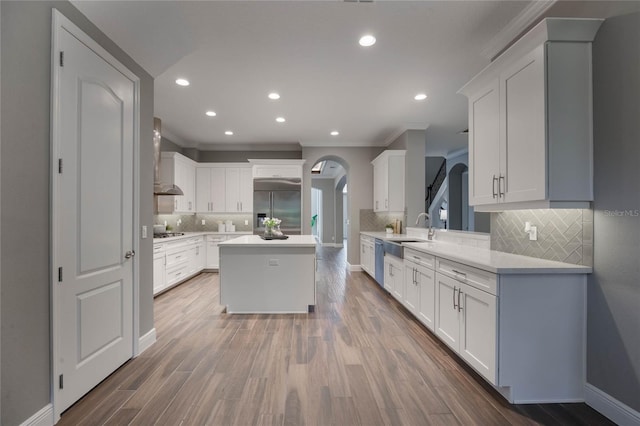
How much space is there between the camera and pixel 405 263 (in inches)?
144

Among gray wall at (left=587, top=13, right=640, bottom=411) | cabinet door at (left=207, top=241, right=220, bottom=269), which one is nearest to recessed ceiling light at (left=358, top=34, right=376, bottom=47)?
gray wall at (left=587, top=13, right=640, bottom=411)

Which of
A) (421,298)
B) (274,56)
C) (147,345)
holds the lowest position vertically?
(147,345)

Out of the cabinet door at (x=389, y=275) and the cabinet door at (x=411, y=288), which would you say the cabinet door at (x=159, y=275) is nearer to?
the cabinet door at (x=389, y=275)

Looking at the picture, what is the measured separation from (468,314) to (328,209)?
10.7 metres

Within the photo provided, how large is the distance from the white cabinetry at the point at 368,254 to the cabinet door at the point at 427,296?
203 centimetres

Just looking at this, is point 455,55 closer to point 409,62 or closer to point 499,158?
point 409,62

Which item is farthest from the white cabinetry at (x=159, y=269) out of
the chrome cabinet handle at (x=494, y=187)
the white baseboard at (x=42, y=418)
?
the chrome cabinet handle at (x=494, y=187)

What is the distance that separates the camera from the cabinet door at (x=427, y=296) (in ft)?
9.36

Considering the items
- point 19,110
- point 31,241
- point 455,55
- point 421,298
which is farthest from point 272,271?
point 455,55

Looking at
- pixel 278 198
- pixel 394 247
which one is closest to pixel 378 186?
pixel 278 198

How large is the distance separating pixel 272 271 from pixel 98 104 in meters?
2.47

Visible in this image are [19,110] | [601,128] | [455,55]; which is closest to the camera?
[19,110]

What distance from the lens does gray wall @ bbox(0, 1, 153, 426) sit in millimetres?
1477

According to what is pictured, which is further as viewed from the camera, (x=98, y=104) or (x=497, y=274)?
(x=98, y=104)
